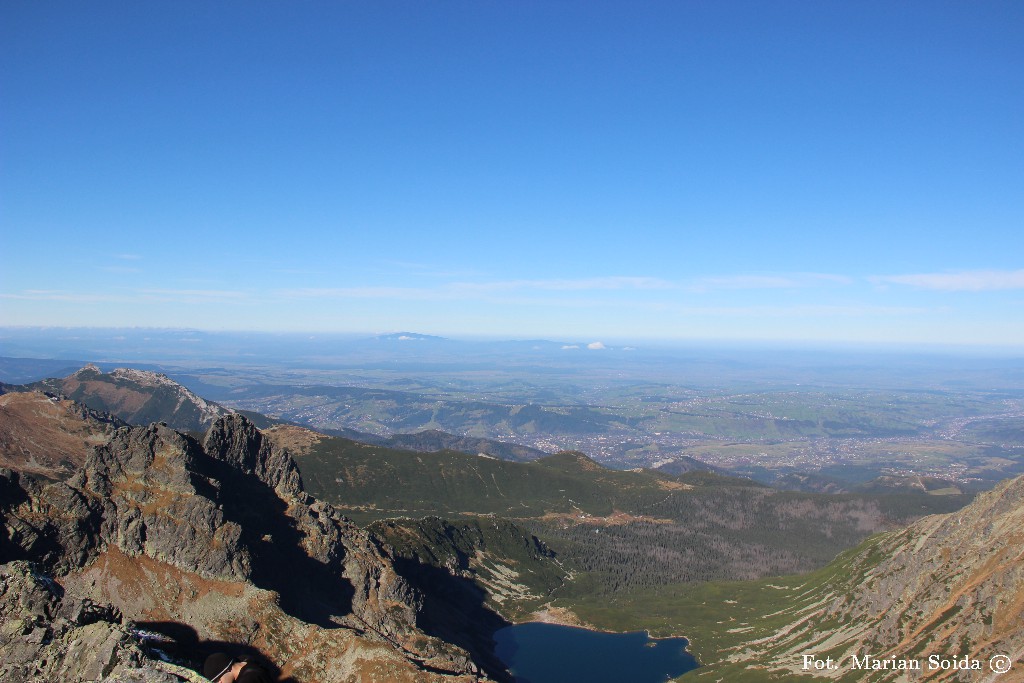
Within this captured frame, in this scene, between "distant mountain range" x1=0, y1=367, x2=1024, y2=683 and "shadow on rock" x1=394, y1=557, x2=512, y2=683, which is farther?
"shadow on rock" x1=394, y1=557, x2=512, y2=683

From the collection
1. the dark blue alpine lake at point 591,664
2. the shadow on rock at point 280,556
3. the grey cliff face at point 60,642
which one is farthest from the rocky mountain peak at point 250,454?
the grey cliff face at point 60,642

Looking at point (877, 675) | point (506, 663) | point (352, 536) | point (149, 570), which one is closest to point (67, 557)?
point (149, 570)

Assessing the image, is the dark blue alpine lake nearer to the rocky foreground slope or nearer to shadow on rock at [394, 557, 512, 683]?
shadow on rock at [394, 557, 512, 683]

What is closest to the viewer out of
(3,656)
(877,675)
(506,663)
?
(3,656)

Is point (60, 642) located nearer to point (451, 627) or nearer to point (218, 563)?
point (218, 563)

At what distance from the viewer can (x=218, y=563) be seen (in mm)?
111438

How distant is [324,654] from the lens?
96.5m

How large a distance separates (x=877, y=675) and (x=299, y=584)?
438ft

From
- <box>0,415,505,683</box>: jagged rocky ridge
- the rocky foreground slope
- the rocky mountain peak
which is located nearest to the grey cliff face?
<box>0,415,505,683</box>: jagged rocky ridge

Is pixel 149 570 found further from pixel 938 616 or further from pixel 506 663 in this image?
pixel 938 616

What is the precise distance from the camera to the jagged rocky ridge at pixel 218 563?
97.1 metres

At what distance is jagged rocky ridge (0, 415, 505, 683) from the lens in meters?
97.1

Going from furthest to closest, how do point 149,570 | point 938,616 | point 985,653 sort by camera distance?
1. point 938,616
2. point 985,653
3. point 149,570

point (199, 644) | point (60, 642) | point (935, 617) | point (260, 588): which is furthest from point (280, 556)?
point (935, 617)
